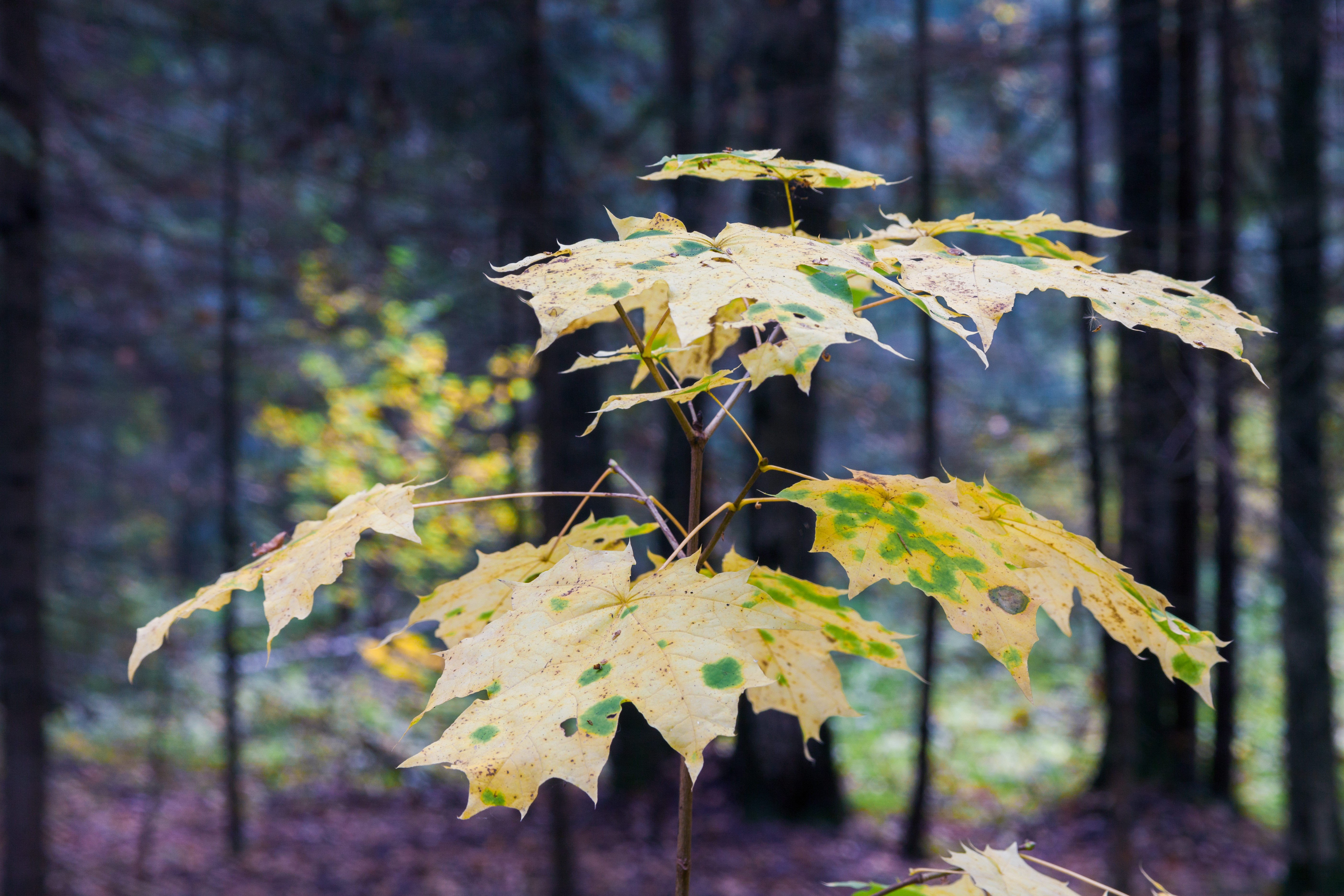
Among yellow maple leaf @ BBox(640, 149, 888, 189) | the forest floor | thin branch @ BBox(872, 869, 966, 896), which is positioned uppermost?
yellow maple leaf @ BBox(640, 149, 888, 189)

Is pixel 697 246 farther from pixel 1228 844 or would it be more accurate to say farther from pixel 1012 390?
pixel 1012 390

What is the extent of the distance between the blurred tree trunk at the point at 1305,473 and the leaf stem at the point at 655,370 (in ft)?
17.4

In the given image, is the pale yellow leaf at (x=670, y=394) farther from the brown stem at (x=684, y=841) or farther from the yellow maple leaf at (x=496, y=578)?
the brown stem at (x=684, y=841)

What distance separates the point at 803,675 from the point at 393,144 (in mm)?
7357

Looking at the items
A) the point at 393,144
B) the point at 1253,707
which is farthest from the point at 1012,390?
the point at 393,144

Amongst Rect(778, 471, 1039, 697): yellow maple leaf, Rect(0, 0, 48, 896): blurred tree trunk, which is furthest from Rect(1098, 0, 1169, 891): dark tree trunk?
Rect(0, 0, 48, 896): blurred tree trunk

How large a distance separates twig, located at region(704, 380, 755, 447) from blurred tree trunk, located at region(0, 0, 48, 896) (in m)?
5.65

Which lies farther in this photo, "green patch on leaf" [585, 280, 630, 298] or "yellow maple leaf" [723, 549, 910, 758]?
"yellow maple leaf" [723, 549, 910, 758]

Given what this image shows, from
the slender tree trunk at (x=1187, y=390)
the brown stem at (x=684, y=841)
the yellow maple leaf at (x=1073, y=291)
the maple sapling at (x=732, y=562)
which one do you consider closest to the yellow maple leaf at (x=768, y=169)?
the maple sapling at (x=732, y=562)

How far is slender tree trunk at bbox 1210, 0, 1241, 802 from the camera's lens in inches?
218

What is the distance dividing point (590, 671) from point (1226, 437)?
7.21m

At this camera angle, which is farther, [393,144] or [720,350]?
[393,144]

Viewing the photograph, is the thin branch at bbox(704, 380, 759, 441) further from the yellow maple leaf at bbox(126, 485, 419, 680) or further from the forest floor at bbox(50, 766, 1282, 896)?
the forest floor at bbox(50, 766, 1282, 896)

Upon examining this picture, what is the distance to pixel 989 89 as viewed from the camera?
6738mm
